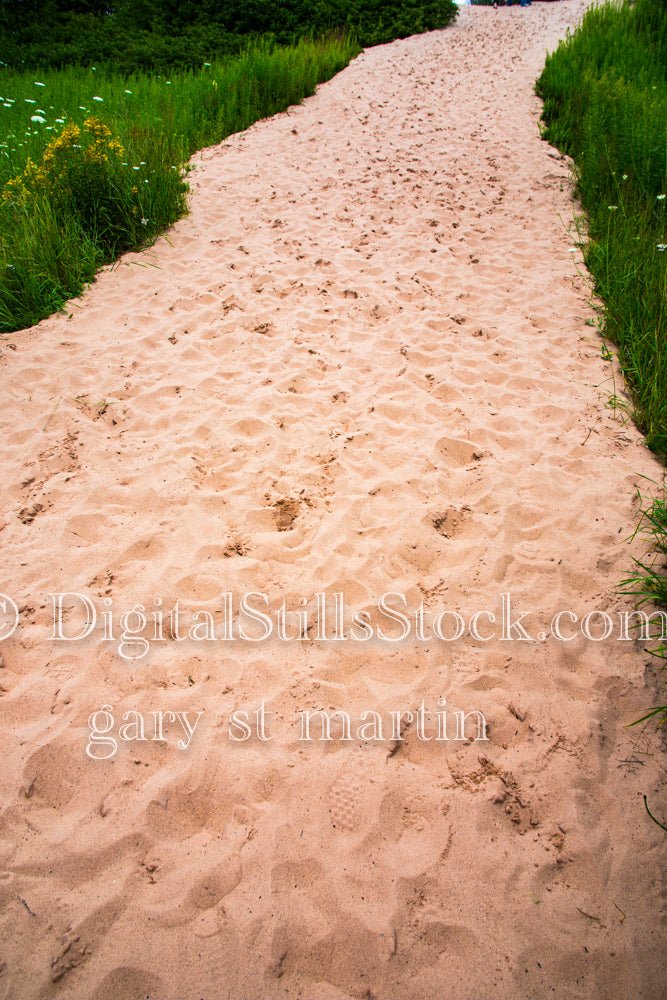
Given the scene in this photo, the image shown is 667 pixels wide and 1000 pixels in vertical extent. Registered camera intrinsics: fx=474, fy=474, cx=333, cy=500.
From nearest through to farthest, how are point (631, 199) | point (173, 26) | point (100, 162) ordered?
point (100, 162) → point (631, 199) → point (173, 26)

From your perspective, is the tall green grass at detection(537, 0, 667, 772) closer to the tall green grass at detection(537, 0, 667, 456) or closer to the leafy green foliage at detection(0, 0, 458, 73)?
the tall green grass at detection(537, 0, 667, 456)

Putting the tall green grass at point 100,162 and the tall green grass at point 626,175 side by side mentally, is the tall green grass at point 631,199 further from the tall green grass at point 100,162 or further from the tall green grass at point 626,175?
the tall green grass at point 100,162

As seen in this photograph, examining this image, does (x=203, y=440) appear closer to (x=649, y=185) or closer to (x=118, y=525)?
(x=118, y=525)

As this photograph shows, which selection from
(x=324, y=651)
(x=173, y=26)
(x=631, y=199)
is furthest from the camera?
A: (x=173, y=26)

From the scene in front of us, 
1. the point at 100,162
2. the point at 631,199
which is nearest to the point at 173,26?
the point at 100,162

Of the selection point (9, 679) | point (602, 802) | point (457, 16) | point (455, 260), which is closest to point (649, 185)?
point (455, 260)

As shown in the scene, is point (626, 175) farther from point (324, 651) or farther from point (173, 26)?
point (173, 26)

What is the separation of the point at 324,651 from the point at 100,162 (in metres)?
5.09

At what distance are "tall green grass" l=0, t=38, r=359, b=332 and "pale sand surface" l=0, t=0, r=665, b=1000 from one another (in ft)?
1.14

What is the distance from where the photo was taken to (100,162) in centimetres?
451

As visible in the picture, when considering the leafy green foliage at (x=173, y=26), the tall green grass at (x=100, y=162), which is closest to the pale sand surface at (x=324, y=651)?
the tall green grass at (x=100, y=162)

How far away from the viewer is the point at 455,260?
15.3 feet

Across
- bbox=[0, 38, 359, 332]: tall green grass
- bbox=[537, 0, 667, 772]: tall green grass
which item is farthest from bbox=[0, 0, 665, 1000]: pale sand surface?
bbox=[0, 38, 359, 332]: tall green grass

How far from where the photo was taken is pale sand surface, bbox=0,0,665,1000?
1.35 m
